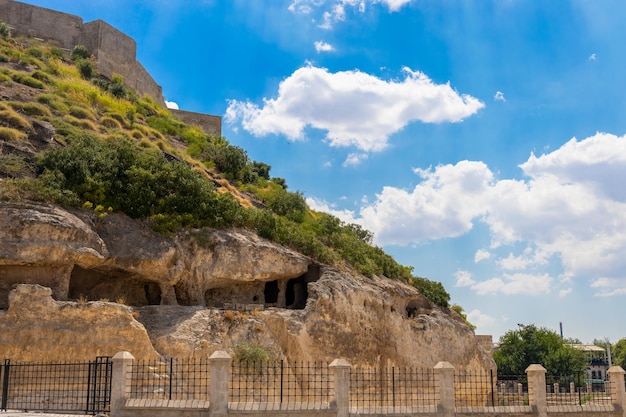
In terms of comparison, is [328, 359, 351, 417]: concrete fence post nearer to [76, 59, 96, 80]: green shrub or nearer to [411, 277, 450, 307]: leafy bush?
[411, 277, 450, 307]: leafy bush

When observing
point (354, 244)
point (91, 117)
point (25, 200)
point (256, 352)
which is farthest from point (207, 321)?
point (91, 117)

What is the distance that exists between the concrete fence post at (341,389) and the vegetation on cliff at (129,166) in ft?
36.0

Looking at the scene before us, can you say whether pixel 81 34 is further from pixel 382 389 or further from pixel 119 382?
pixel 119 382

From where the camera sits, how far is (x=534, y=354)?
59.1 meters

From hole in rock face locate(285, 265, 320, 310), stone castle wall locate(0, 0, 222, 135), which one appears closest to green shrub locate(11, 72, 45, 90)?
stone castle wall locate(0, 0, 222, 135)

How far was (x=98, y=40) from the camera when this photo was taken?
148ft

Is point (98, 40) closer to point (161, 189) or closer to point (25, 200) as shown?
point (161, 189)

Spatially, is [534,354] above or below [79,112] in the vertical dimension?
Answer: below

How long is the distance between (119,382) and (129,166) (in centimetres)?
1243

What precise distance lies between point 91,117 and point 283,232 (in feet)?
43.5

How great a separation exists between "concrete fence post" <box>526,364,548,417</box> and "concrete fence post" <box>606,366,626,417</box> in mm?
2824

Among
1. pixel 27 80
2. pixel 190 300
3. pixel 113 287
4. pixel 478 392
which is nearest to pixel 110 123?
pixel 27 80

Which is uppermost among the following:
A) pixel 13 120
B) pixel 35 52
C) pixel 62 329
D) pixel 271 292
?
pixel 35 52

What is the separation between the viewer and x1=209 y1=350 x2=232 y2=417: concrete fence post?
15.6 meters
